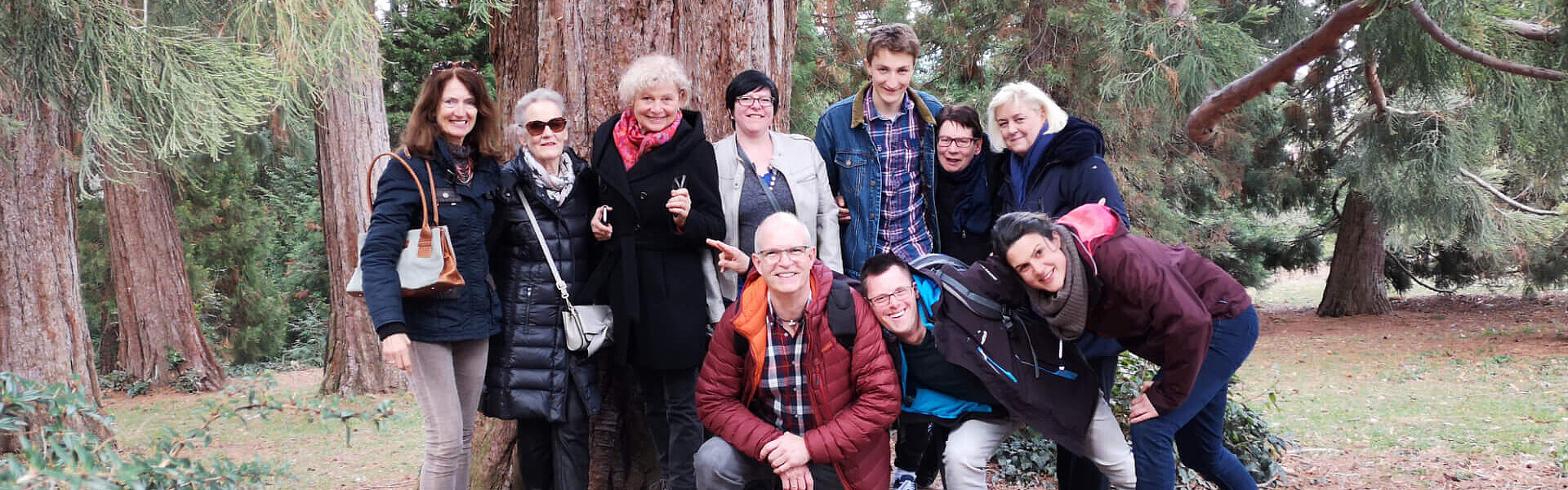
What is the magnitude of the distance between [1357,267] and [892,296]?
14869 millimetres

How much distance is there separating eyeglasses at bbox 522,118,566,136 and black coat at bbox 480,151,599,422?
11 centimetres

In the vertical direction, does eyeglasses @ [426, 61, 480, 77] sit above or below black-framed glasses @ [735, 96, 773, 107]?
above

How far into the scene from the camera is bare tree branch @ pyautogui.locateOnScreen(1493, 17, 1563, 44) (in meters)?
5.40

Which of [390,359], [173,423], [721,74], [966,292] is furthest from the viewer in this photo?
[173,423]

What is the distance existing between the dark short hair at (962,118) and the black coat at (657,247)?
2.81ft

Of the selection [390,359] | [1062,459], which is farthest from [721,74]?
[1062,459]

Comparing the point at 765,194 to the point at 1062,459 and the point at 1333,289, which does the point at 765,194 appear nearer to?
the point at 1062,459

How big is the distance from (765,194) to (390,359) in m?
1.28

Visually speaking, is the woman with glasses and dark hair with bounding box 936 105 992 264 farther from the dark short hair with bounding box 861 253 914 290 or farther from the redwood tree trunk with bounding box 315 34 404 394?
the redwood tree trunk with bounding box 315 34 404 394

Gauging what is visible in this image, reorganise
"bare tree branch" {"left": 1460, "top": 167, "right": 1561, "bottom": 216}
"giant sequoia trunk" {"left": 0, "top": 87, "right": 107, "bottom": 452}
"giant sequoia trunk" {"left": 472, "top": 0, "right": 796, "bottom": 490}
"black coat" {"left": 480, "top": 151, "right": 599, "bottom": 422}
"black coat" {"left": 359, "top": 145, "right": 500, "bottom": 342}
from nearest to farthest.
Answer: "black coat" {"left": 359, "top": 145, "right": 500, "bottom": 342} < "black coat" {"left": 480, "top": 151, "right": 599, "bottom": 422} < "giant sequoia trunk" {"left": 472, "top": 0, "right": 796, "bottom": 490} < "giant sequoia trunk" {"left": 0, "top": 87, "right": 107, "bottom": 452} < "bare tree branch" {"left": 1460, "top": 167, "right": 1561, "bottom": 216}

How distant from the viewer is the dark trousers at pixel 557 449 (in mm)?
3244

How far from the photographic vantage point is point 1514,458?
19.1 feet

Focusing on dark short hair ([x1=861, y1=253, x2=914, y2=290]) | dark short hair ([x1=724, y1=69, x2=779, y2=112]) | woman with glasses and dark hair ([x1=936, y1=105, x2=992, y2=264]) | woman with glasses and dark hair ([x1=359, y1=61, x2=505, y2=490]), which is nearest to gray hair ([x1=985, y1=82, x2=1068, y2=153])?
woman with glasses and dark hair ([x1=936, y1=105, x2=992, y2=264])

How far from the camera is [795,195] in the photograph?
3.35 meters
